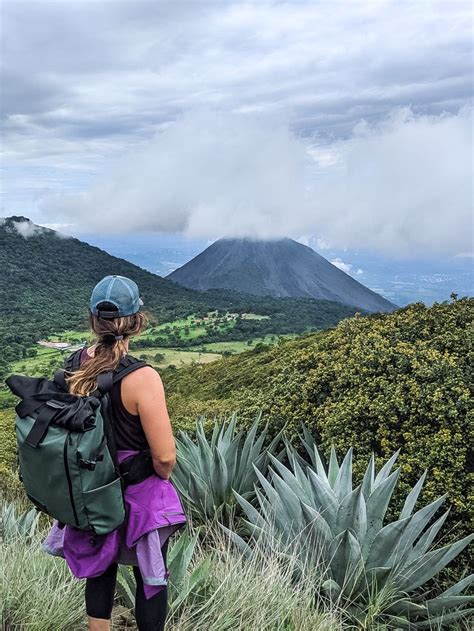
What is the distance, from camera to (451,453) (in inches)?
167

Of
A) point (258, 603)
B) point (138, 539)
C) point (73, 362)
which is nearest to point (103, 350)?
point (73, 362)

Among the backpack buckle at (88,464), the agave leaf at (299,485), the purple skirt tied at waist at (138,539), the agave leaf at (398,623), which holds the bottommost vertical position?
the agave leaf at (398,623)

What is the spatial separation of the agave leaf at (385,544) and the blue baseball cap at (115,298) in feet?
6.39

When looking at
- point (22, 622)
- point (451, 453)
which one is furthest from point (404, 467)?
point (22, 622)

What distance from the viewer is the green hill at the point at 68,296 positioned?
96.0m

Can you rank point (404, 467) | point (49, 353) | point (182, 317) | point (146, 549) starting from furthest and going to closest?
point (182, 317), point (49, 353), point (404, 467), point (146, 549)

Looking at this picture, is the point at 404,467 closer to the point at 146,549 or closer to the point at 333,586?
the point at 333,586

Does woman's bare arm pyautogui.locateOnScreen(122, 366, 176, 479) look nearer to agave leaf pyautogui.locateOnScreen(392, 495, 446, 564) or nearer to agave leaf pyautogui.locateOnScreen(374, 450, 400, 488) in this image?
agave leaf pyautogui.locateOnScreen(392, 495, 446, 564)

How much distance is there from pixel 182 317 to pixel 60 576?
97329 mm

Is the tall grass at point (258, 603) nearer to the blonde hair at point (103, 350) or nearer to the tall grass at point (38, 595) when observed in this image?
the tall grass at point (38, 595)

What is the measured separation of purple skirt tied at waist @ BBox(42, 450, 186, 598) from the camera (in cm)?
255

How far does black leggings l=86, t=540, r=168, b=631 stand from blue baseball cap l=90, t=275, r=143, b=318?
1061mm

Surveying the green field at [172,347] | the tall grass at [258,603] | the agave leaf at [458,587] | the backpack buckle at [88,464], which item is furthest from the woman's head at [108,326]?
the green field at [172,347]

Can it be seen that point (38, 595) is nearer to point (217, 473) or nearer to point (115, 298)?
point (115, 298)
